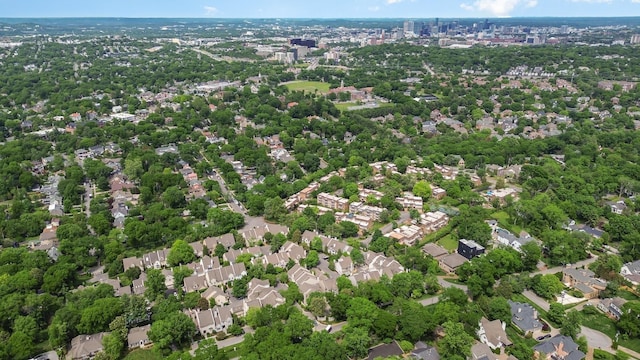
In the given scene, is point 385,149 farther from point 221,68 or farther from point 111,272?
point 221,68

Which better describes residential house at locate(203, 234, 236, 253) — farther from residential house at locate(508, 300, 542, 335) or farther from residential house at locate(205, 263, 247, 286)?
residential house at locate(508, 300, 542, 335)

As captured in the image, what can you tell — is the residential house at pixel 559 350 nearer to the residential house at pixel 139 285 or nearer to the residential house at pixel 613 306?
the residential house at pixel 613 306

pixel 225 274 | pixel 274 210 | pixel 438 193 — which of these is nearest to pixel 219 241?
pixel 225 274

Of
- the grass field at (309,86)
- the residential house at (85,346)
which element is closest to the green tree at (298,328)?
the residential house at (85,346)

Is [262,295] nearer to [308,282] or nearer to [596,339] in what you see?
[308,282]

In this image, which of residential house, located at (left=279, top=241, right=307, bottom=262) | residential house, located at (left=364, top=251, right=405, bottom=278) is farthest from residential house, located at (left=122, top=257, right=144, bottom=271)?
residential house, located at (left=364, top=251, right=405, bottom=278)

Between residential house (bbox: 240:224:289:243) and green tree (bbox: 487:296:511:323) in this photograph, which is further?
residential house (bbox: 240:224:289:243)
